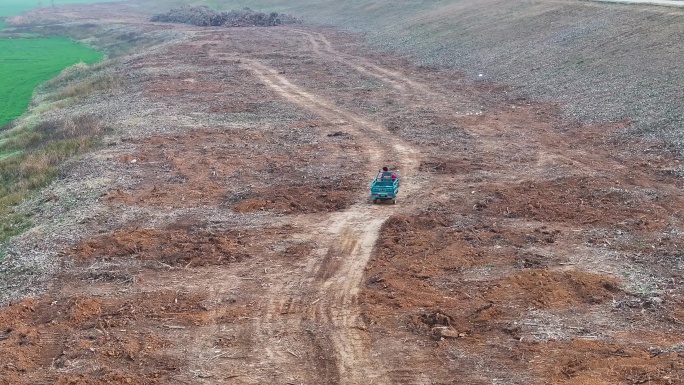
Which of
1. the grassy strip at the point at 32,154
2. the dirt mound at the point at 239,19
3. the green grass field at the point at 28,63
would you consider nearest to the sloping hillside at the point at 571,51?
the dirt mound at the point at 239,19

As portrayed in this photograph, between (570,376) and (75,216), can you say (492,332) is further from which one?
(75,216)

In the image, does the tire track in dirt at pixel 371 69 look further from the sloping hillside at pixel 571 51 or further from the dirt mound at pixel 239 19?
the dirt mound at pixel 239 19

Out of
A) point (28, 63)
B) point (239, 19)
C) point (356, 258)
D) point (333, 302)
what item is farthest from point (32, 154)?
point (239, 19)

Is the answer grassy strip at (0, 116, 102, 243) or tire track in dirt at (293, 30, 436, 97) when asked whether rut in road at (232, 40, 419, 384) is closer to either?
grassy strip at (0, 116, 102, 243)

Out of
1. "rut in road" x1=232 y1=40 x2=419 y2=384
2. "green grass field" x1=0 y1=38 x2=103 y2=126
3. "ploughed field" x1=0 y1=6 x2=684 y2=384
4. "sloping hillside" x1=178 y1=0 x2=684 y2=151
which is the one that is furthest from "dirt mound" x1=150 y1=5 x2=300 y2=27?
"rut in road" x1=232 y1=40 x2=419 y2=384

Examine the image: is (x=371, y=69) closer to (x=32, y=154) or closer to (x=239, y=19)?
(x=32, y=154)

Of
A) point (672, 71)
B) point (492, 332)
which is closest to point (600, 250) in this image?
point (492, 332)

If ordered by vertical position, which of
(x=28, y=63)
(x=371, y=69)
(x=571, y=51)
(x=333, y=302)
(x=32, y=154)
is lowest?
(x=333, y=302)
